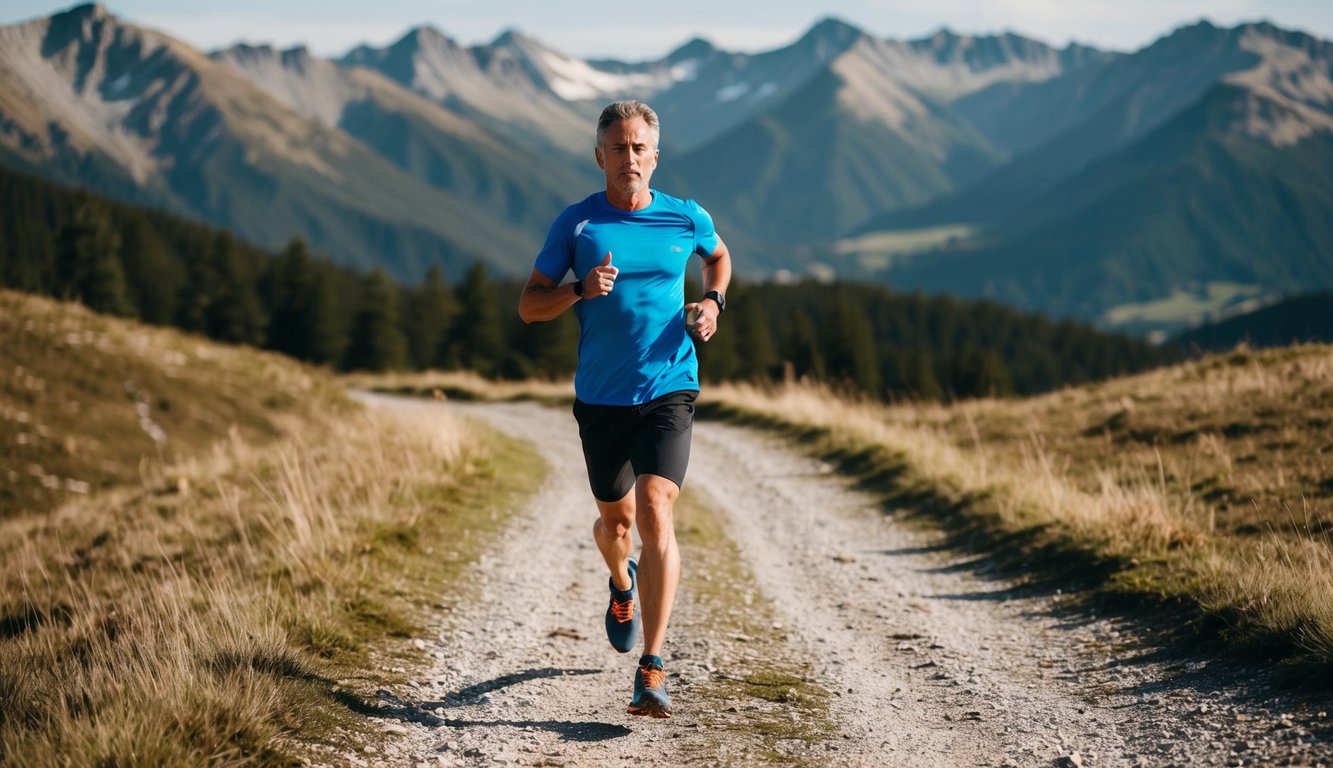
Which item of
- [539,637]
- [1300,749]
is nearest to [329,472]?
[539,637]

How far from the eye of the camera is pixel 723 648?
719cm

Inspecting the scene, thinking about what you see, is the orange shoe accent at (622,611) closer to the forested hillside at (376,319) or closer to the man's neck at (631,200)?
the man's neck at (631,200)

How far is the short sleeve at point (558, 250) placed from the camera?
5.94 metres

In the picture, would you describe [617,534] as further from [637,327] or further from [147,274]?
[147,274]

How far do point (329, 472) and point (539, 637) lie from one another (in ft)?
20.4

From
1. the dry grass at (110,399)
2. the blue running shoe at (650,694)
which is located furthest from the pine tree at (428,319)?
the blue running shoe at (650,694)

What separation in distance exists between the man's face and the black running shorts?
4.14ft

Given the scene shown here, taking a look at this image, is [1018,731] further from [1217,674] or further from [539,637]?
[539,637]

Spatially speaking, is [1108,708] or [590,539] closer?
[1108,708]

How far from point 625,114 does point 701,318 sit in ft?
4.15

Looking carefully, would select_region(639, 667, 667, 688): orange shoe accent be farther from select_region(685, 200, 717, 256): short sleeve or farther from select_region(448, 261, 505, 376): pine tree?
select_region(448, 261, 505, 376): pine tree

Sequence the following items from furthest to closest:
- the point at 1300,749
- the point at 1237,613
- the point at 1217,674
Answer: the point at 1237,613 < the point at 1217,674 < the point at 1300,749

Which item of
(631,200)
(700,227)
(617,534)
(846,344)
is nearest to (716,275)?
(700,227)

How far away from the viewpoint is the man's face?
5953 millimetres
